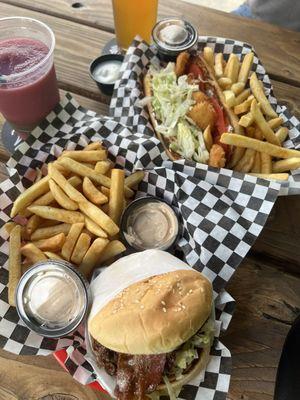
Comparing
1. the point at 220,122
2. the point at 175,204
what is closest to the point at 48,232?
the point at 175,204

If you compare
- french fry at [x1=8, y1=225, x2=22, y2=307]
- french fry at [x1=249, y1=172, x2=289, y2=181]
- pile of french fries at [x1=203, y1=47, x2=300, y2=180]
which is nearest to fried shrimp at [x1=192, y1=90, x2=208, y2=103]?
pile of french fries at [x1=203, y1=47, x2=300, y2=180]

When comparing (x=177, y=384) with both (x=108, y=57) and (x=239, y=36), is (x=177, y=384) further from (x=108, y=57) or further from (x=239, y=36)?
(x=239, y=36)

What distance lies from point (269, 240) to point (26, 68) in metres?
1.32

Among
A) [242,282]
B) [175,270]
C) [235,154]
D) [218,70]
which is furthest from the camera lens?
[218,70]

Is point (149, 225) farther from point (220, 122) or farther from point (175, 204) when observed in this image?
point (220, 122)

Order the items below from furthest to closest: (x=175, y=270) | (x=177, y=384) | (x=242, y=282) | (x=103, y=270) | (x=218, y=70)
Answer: (x=218, y=70)
(x=242, y=282)
(x=103, y=270)
(x=175, y=270)
(x=177, y=384)

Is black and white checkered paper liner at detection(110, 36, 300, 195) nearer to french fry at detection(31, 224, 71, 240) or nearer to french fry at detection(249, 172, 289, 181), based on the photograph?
french fry at detection(249, 172, 289, 181)

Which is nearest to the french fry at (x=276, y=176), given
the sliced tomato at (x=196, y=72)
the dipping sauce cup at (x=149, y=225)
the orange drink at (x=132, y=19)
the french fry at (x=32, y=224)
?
the dipping sauce cup at (x=149, y=225)

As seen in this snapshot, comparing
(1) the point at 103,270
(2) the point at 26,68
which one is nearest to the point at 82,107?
(2) the point at 26,68

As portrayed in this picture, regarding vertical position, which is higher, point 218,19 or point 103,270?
point 218,19

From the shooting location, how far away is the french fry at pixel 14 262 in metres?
1.68

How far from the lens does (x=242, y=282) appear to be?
1.87 metres

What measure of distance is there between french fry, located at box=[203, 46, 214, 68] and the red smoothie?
85cm

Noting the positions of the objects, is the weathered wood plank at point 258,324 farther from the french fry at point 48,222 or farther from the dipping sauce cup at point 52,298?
the french fry at point 48,222
